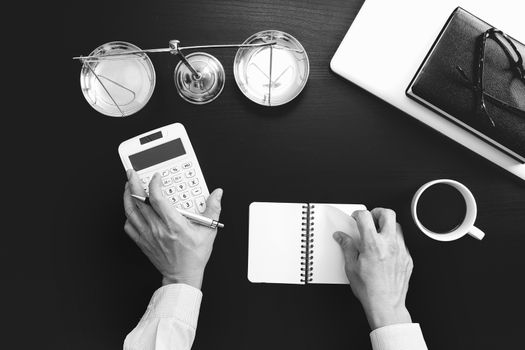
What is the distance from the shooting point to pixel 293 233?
761 mm

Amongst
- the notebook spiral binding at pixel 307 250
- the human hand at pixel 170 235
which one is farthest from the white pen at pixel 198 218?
the notebook spiral binding at pixel 307 250

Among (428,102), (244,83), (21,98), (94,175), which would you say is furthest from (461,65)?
(21,98)

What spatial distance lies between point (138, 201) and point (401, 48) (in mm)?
501

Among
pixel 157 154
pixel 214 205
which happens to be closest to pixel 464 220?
pixel 214 205

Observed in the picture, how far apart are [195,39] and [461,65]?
43 centimetres

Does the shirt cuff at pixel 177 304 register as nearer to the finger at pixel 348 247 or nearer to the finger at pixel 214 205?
the finger at pixel 214 205

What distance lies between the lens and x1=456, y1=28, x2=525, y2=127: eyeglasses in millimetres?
686

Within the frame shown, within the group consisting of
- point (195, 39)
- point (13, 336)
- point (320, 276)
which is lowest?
point (13, 336)

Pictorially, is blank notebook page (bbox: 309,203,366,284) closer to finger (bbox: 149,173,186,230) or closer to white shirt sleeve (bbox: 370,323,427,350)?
white shirt sleeve (bbox: 370,323,427,350)

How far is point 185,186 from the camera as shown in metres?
0.75

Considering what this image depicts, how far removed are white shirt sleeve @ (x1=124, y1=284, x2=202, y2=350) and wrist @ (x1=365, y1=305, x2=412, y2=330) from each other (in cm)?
28

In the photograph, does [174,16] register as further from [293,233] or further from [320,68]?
[293,233]

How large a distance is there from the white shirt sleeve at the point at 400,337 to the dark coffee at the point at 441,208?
173mm

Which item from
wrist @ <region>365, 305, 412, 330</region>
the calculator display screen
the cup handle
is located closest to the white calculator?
the calculator display screen
